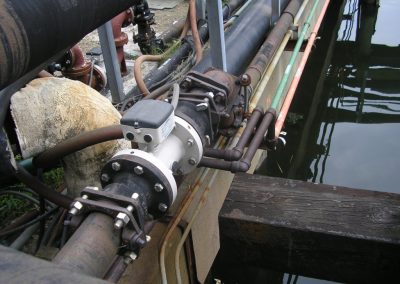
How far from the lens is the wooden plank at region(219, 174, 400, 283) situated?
63.1 inches

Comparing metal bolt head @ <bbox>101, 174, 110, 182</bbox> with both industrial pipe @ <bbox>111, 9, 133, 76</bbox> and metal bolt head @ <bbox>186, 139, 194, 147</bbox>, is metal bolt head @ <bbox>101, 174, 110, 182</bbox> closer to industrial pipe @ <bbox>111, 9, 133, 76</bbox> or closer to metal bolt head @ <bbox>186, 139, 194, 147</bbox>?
metal bolt head @ <bbox>186, 139, 194, 147</bbox>

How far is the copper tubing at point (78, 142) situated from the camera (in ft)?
4.79

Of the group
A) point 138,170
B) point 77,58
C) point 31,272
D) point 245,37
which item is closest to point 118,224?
point 138,170

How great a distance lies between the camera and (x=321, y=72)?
5.80 metres

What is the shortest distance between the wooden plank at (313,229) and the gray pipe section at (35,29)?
95cm

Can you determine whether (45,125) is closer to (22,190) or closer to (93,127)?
(93,127)

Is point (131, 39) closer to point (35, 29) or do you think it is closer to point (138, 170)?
point (138, 170)

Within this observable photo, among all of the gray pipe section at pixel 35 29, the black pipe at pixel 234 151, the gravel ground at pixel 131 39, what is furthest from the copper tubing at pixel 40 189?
the gravel ground at pixel 131 39

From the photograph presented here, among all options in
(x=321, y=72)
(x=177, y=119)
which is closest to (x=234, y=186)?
(x=177, y=119)

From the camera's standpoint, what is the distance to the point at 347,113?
5.32m

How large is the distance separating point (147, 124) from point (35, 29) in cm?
41

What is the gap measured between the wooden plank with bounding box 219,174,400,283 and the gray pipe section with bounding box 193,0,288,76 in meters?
0.77

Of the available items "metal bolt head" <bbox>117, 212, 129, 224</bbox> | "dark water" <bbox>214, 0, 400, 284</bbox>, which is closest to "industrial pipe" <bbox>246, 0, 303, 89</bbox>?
"dark water" <bbox>214, 0, 400, 284</bbox>

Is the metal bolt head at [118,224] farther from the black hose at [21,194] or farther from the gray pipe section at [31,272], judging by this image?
the black hose at [21,194]
